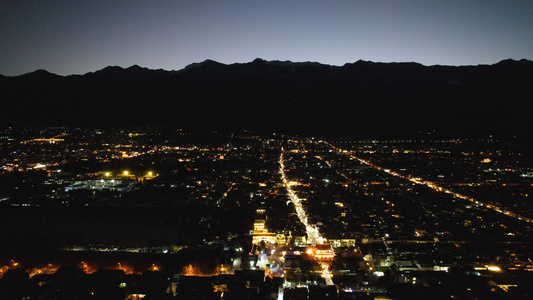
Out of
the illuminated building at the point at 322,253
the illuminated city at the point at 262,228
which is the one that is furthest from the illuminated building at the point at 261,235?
the illuminated building at the point at 322,253

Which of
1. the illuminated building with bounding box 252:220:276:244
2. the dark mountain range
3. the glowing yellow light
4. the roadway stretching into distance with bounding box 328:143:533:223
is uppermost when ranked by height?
the dark mountain range

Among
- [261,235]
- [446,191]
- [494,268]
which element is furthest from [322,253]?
[446,191]

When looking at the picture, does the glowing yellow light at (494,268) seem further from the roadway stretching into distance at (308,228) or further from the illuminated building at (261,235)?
the illuminated building at (261,235)

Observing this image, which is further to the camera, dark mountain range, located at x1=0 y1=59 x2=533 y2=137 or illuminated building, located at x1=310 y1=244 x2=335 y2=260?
dark mountain range, located at x1=0 y1=59 x2=533 y2=137

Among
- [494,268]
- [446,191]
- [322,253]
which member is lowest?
[446,191]

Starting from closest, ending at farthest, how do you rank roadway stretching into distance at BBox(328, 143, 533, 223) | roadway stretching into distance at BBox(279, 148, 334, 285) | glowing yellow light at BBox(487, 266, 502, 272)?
roadway stretching into distance at BBox(279, 148, 334, 285)
glowing yellow light at BBox(487, 266, 502, 272)
roadway stretching into distance at BBox(328, 143, 533, 223)

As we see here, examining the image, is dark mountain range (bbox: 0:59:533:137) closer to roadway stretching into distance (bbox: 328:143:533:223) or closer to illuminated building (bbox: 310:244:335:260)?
roadway stretching into distance (bbox: 328:143:533:223)

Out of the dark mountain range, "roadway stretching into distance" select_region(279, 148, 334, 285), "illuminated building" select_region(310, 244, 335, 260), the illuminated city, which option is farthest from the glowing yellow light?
the dark mountain range

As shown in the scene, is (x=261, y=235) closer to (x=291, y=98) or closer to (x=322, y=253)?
(x=322, y=253)

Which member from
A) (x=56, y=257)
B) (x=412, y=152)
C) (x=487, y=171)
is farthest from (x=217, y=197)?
(x=412, y=152)
